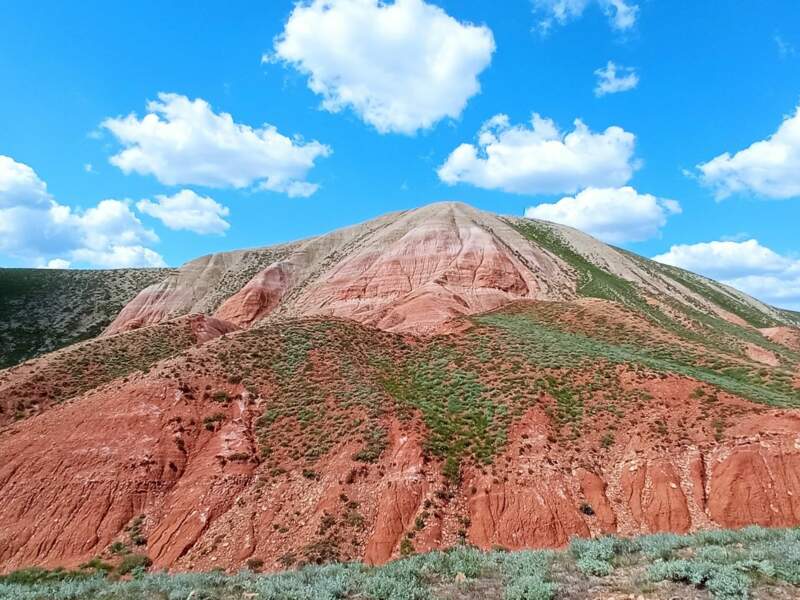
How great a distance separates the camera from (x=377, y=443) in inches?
826

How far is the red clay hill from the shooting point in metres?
17.6

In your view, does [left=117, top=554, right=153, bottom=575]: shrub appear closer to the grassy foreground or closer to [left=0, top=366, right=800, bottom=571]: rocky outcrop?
[left=0, top=366, right=800, bottom=571]: rocky outcrop

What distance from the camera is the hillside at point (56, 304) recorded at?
70756 millimetres

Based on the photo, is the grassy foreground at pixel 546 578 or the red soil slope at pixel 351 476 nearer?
the grassy foreground at pixel 546 578

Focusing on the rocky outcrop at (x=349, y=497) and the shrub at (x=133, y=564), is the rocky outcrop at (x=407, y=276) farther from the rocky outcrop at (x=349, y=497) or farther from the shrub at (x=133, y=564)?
the shrub at (x=133, y=564)

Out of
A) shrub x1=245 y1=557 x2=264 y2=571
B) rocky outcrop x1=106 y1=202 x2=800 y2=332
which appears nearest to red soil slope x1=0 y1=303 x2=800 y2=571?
shrub x1=245 y1=557 x2=264 y2=571

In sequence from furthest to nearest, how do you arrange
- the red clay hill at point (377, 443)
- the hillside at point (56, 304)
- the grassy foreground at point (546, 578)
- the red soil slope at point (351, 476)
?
the hillside at point (56, 304), the red clay hill at point (377, 443), the red soil slope at point (351, 476), the grassy foreground at point (546, 578)

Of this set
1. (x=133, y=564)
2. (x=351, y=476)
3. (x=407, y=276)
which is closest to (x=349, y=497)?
(x=351, y=476)

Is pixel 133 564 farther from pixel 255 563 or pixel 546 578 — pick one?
pixel 546 578

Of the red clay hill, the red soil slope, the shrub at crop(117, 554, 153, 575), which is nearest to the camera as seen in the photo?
the shrub at crop(117, 554, 153, 575)

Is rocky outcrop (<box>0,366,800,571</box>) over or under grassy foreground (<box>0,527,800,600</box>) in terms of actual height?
under

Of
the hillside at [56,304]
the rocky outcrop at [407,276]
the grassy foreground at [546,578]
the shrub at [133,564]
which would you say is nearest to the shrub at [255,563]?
the shrub at [133,564]

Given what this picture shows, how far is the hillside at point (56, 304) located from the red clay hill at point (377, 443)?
47.5 meters

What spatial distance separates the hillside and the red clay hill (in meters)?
47.5
